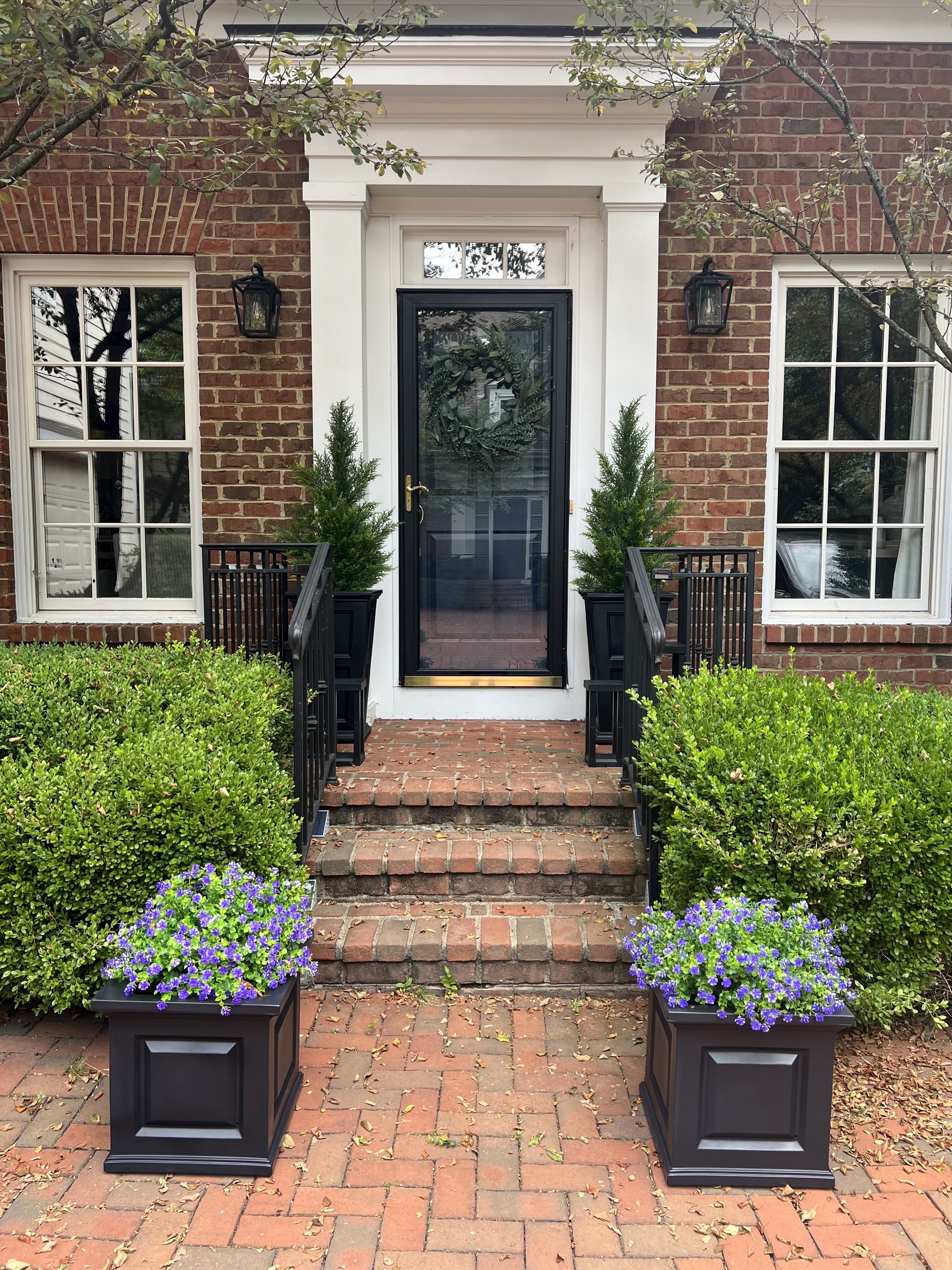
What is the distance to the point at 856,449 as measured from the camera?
4898 mm

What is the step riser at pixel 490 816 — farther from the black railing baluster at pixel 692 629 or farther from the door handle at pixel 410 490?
Answer: the door handle at pixel 410 490

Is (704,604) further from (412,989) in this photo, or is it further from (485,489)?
(412,989)

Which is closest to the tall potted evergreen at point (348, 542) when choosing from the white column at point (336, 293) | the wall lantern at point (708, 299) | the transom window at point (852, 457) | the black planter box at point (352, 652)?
the black planter box at point (352, 652)

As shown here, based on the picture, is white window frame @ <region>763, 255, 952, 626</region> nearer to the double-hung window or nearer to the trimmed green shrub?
the double-hung window

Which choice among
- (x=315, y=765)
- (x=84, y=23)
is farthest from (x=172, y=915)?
(x=84, y=23)

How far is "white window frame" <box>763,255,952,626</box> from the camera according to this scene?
4.73 meters

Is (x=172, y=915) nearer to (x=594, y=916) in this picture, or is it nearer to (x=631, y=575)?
(x=594, y=916)

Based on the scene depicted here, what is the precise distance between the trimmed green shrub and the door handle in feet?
8.47

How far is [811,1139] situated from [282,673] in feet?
8.01

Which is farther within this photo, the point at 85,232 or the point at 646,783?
the point at 85,232

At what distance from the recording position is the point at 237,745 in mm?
2865

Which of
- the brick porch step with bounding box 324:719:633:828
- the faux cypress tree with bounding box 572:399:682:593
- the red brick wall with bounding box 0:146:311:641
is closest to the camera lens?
the brick porch step with bounding box 324:719:633:828

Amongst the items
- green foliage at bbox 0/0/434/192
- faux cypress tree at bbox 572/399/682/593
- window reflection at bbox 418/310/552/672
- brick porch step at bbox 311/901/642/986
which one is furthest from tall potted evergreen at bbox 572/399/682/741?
green foliage at bbox 0/0/434/192

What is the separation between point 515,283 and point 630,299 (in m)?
0.65
